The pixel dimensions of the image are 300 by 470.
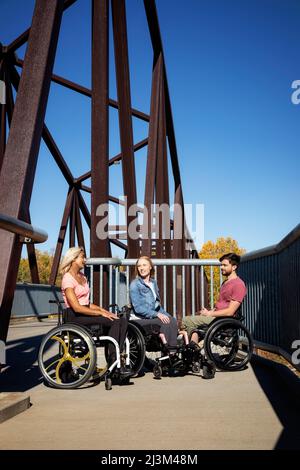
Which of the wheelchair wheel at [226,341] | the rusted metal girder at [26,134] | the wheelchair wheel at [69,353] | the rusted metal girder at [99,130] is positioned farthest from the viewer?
the rusted metal girder at [99,130]

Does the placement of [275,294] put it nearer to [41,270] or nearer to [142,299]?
[142,299]

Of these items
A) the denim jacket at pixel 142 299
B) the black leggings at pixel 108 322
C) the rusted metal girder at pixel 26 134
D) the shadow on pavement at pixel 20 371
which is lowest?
the shadow on pavement at pixel 20 371

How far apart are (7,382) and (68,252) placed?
1.14m

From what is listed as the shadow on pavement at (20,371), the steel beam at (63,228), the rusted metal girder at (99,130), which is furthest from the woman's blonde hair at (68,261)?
the steel beam at (63,228)

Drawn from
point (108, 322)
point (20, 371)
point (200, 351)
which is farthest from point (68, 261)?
point (200, 351)

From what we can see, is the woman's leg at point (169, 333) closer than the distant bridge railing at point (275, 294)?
No

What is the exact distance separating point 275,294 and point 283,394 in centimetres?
201

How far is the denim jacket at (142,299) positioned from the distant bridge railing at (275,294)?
1196 millimetres

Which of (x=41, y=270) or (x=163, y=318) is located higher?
(x=41, y=270)

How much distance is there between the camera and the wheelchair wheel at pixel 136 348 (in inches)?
183

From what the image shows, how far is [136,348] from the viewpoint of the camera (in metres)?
4.73

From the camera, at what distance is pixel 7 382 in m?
4.36

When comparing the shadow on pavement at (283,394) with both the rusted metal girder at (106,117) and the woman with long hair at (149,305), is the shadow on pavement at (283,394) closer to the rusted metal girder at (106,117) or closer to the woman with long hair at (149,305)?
the woman with long hair at (149,305)

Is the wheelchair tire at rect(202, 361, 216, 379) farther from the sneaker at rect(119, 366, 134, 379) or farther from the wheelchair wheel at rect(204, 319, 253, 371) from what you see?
the sneaker at rect(119, 366, 134, 379)
